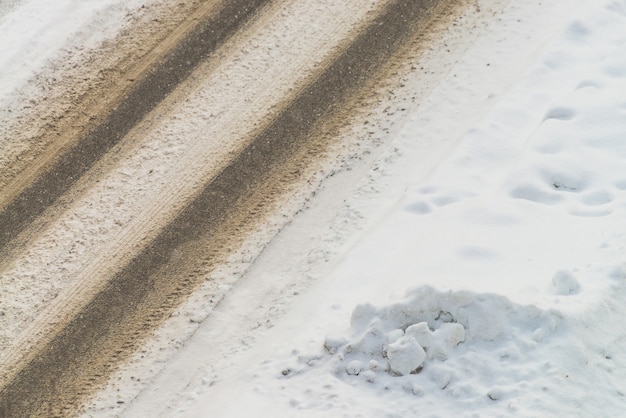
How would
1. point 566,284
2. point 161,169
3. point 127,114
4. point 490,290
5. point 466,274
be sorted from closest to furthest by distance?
point 490,290
point 566,284
point 466,274
point 161,169
point 127,114

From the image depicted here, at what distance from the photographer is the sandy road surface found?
6.70 meters

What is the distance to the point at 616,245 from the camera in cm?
596

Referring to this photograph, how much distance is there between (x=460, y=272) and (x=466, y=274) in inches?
2.0

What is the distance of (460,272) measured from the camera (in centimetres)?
601

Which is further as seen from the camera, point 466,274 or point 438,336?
point 466,274

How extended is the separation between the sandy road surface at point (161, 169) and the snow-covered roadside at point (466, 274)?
1.87 feet

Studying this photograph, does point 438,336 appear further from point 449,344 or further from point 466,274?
point 466,274

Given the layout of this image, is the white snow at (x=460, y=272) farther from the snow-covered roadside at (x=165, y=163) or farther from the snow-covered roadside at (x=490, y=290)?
the snow-covered roadside at (x=165, y=163)

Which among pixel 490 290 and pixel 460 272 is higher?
pixel 490 290

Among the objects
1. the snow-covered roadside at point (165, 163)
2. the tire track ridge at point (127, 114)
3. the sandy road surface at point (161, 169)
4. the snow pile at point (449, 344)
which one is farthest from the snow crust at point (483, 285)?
the tire track ridge at point (127, 114)

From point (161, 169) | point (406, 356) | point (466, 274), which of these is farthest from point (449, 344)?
point (161, 169)

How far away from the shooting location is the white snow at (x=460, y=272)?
17.8 ft

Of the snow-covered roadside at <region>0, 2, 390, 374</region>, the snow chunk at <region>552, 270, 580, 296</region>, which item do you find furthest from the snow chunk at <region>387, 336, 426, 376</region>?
the snow-covered roadside at <region>0, 2, 390, 374</region>

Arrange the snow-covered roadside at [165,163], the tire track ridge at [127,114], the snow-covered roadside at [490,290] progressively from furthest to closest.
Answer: the tire track ridge at [127,114] → the snow-covered roadside at [165,163] → the snow-covered roadside at [490,290]
